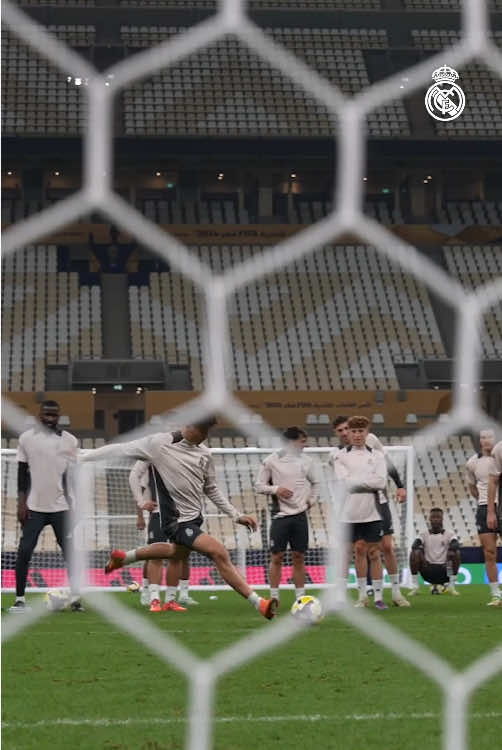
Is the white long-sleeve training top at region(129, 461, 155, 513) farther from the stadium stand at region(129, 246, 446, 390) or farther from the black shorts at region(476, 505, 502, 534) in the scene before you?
the stadium stand at region(129, 246, 446, 390)

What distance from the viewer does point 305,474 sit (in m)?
7.01

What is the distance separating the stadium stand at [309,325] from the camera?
1891 cm

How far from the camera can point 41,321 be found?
19.1 m

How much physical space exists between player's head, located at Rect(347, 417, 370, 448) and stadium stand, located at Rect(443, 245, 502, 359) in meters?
12.2

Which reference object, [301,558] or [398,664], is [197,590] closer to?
[301,558]

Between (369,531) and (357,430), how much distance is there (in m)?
0.54

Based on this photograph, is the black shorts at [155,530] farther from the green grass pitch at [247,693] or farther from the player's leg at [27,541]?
the green grass pitch at [247,693]

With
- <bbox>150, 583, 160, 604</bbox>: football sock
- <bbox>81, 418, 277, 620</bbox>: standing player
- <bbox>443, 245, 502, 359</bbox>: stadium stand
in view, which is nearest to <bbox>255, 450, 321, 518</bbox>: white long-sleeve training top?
<bbox>150, 583, 160, 604</bbox>: football sock

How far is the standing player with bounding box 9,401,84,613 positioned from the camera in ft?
19.1

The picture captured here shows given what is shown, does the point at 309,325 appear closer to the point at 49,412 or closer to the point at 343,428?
the point at 343,428

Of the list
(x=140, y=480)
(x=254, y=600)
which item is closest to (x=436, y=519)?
(x=140, y=480)

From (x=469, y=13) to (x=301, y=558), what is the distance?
578 centimetres

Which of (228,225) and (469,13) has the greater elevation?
(228,225)

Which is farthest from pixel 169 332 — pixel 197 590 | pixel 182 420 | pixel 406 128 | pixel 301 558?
pixel 182 420
